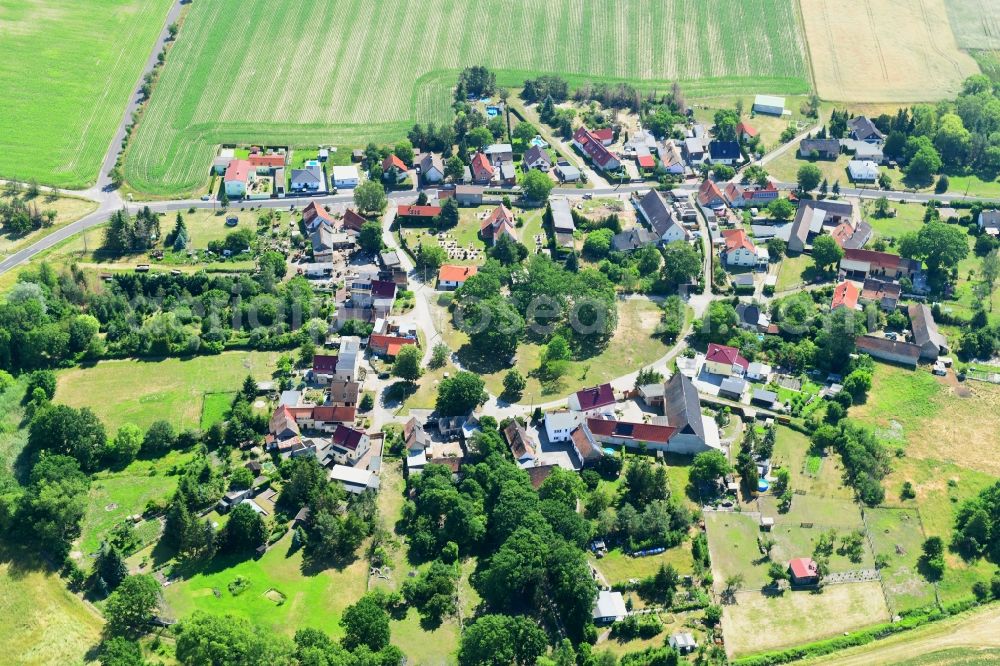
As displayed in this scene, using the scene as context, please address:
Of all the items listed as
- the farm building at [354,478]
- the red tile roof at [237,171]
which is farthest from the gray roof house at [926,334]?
the red tile roof at [237,171]

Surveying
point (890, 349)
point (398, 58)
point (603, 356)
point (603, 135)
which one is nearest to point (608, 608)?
point (603, 356)

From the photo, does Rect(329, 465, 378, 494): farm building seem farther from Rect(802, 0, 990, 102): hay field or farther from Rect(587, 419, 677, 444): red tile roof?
Rect(802, 0, 990, 102): hay field

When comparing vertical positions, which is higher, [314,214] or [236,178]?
[236,178]

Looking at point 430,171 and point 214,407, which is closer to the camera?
point 214,407

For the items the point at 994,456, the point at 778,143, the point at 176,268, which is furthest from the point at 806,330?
the point at 176,268

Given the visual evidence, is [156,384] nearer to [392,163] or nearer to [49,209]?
[49,209]

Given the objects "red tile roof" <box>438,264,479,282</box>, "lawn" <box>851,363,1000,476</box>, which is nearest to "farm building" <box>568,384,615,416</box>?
"lawn" <box>851,363,1000,476</box>

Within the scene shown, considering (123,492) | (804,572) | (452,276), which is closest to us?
(804,572)

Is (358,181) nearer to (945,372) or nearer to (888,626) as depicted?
(945,372)
